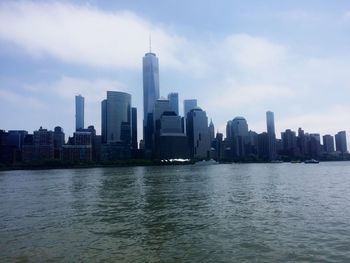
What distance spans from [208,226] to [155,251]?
10.5 m

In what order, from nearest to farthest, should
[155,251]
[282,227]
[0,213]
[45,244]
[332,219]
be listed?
[155,251], [45,244], [282,227], [332,219], [0,213]

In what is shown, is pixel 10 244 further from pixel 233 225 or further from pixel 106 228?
pixel 233 225

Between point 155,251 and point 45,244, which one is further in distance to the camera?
point 45,244

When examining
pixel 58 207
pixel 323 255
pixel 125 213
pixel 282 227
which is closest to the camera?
pixel 323 255

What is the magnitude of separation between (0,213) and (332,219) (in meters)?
42.3

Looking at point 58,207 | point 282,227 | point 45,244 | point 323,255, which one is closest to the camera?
point 323,255

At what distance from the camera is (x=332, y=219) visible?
3969cm

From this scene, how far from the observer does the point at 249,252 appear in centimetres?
2692

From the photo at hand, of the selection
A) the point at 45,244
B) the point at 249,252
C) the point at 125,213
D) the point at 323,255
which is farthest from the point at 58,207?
the point at 323,255

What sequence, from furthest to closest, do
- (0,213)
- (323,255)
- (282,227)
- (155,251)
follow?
(0,213)
(282,227)
(155,251)
(323,255)

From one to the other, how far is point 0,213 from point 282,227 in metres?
37.8

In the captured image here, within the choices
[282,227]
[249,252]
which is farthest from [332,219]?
[249,252]

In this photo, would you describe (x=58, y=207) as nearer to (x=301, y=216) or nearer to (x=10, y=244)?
(x=10, y=244)

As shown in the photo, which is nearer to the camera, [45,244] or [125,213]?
[45,244]
